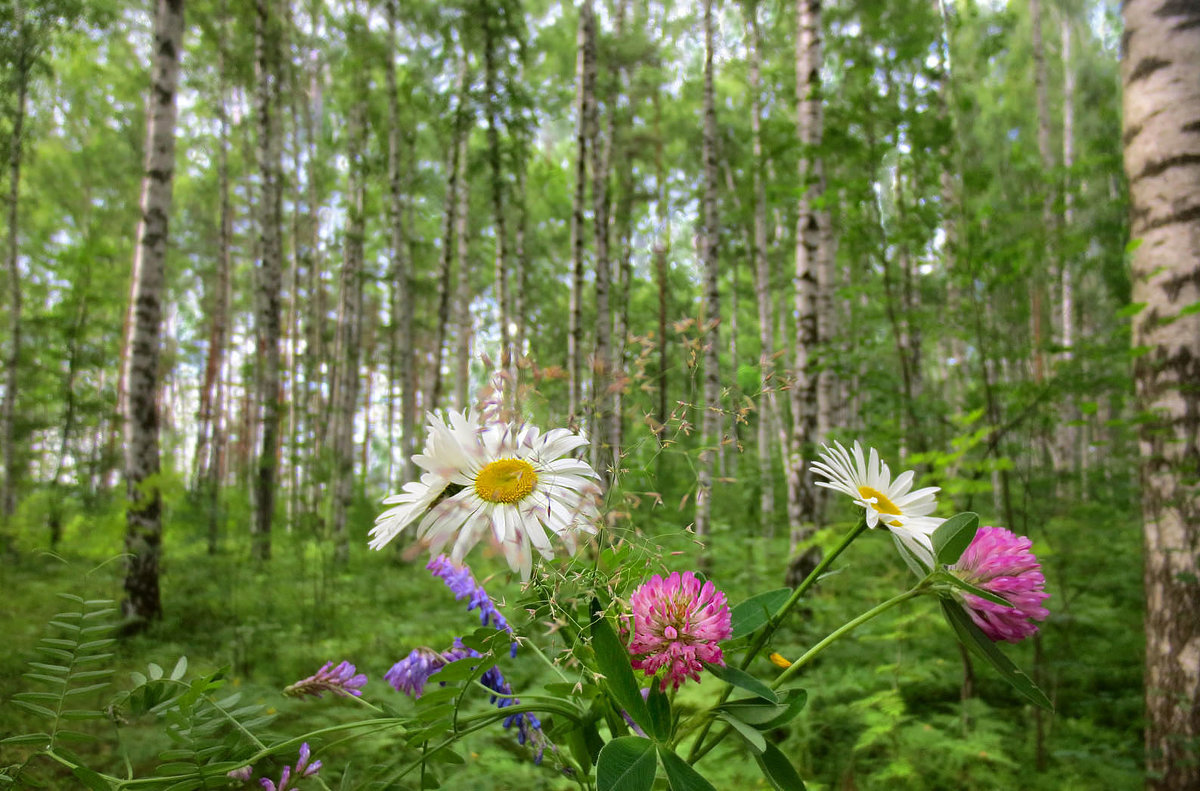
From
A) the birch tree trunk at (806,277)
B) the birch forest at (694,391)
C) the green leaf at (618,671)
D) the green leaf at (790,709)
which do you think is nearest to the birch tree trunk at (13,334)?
the birch forest at (694,391)

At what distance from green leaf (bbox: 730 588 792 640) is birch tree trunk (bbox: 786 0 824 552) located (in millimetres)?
3762

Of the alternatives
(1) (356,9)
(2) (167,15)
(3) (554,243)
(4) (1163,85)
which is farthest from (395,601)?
(3) (554,243)

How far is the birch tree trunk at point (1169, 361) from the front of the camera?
6.95 ft

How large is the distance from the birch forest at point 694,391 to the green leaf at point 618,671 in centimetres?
4

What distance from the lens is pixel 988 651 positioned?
A: 501 mm

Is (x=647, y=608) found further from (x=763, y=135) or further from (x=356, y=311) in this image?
(x=356, y=311)

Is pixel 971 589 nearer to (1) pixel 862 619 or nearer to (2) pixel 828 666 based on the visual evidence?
(1) pixel 862 619

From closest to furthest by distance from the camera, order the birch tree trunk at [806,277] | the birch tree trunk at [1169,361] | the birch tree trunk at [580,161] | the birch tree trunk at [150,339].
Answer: the birch tree trunk at [1169,361], the birch tree trunk at [150,339], the birch tree trunk at [806,277], the birch tree trunk at [580,161]

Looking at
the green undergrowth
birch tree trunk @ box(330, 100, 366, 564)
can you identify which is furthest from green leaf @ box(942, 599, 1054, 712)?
birch tree trunk @ box(330, 100, 366, 564)

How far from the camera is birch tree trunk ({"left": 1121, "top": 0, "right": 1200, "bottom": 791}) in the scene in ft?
6.95

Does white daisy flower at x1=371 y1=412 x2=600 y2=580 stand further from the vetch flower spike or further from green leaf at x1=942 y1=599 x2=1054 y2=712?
green leaf at x1=942 y1=599 x2=1054 y2=712

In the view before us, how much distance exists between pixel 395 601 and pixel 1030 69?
2083cm

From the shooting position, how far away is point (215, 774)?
0.55 m

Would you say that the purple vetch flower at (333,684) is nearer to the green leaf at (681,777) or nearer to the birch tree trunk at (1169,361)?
the green leaf at (681,777)
